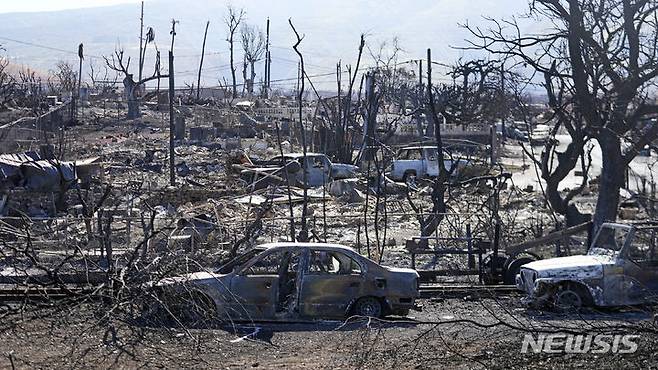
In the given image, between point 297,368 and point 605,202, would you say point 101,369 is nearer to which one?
point 297,368

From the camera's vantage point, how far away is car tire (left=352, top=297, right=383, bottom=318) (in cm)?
1462

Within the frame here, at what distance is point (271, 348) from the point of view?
1257cm

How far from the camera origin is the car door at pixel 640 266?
15.5m

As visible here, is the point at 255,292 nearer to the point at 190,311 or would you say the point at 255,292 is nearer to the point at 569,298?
the point at 190,311

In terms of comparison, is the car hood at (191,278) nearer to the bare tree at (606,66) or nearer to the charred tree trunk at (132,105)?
the bare tree at (606,66)

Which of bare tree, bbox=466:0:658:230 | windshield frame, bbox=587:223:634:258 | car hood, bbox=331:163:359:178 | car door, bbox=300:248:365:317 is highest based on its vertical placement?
bare tree, bbox=466:0:658:230

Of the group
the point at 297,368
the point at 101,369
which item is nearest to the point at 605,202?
the point at 297,368

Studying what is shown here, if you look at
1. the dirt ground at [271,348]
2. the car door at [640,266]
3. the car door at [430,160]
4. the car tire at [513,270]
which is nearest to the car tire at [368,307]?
the dirt ground at [271,348]

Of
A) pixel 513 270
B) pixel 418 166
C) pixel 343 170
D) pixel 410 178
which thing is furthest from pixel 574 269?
pixel 418 166

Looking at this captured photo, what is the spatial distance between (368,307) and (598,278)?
373cm

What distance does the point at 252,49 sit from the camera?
13712 cm

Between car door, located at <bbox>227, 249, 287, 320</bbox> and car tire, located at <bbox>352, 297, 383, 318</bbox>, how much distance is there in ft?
4.00

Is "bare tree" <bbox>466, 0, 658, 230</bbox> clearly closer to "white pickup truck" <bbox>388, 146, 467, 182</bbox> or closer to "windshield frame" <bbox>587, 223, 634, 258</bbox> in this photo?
"windshield frame" <bbox>587, 223, 634, 258</bbox>

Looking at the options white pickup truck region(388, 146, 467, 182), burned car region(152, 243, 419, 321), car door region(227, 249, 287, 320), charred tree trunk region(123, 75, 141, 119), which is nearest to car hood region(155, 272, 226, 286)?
burned car region(152, 243, 419, 321)
